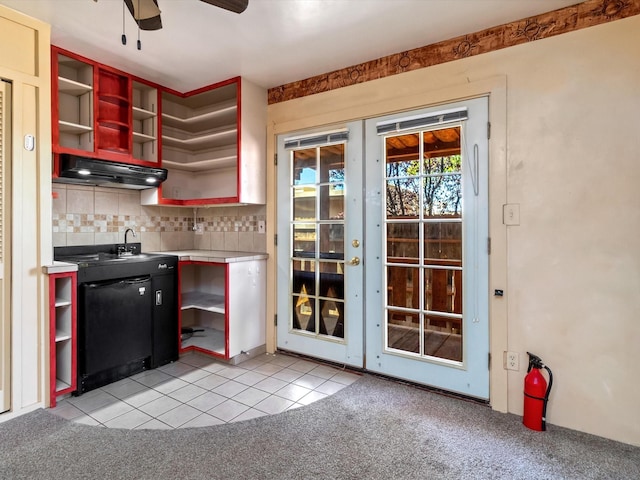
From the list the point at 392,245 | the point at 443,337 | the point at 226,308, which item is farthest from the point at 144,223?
the point at 443,337

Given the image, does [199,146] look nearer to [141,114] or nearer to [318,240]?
[141,114]

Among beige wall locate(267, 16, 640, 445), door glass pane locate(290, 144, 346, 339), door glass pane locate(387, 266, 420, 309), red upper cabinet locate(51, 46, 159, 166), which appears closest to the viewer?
beige wall locate(267, 16, 640, 445)

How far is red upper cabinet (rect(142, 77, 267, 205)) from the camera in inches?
125

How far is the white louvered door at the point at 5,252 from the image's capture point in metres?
2.18

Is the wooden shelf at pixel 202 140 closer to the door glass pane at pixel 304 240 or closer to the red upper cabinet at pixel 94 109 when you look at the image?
the red upper cabinet at pixel 94 109

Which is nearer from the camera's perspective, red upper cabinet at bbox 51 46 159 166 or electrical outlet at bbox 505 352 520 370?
electrical outlet at bbox 505 352 520 370

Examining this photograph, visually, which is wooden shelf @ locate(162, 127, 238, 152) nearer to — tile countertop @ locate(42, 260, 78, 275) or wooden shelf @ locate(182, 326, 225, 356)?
tile countertop @ locate(42, 260, 78, 275)

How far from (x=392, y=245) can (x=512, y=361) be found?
1.12 m

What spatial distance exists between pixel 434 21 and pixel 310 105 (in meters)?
1.22

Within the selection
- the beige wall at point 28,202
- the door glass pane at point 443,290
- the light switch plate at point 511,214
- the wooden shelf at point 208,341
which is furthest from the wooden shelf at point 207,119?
the light switch plate at point 511,214

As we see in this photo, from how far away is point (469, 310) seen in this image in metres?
2.41

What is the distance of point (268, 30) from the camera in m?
2.36

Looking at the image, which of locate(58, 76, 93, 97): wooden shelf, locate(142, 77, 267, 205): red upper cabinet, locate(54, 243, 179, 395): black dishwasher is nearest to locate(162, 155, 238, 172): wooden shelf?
locate(142, 77, 267, 205): red upper cabinet

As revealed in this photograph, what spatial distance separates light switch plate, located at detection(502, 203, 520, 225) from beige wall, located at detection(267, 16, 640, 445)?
0.03 meters
